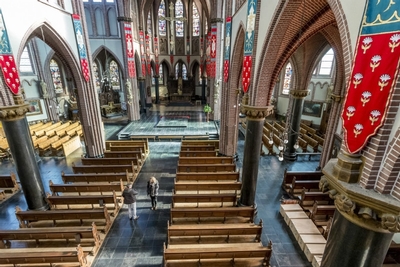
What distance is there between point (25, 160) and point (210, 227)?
687 centimetres

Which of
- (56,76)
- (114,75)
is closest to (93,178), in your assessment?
(56,76)

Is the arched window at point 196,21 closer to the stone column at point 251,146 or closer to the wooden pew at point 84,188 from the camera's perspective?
the stone column at point 251,146

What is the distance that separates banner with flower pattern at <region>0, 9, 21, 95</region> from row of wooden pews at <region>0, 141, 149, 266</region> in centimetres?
406

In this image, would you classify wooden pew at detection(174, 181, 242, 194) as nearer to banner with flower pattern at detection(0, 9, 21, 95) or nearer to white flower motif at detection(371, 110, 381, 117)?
white flower motif at detection(371, 110, 381, 117)

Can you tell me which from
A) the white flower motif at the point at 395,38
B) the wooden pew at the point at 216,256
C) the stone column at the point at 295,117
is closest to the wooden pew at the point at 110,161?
the wooden pew at the point at 216,256

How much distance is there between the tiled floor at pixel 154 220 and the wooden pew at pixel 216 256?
0.82 m

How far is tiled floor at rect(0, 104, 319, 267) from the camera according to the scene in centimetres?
603

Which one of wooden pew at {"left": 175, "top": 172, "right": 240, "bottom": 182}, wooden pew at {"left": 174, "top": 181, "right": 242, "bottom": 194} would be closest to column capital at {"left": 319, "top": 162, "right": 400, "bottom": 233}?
wooden pew at {"left": 174, "top": 181, "right": 242, "bottom": 194}

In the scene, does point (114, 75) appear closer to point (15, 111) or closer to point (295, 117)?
point (15, 111)

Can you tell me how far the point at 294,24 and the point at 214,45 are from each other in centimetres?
1367

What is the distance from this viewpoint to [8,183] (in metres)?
9.37

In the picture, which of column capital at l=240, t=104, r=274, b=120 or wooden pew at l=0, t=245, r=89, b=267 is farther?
column capital at l=240, t=104, r=274, b=120

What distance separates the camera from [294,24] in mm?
6152

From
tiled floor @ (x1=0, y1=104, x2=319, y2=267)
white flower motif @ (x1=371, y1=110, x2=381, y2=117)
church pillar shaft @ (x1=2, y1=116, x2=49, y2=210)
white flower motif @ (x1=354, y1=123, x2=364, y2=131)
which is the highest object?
white flower motif @ (x1=371, y1=110, x2=381, y2=117)
